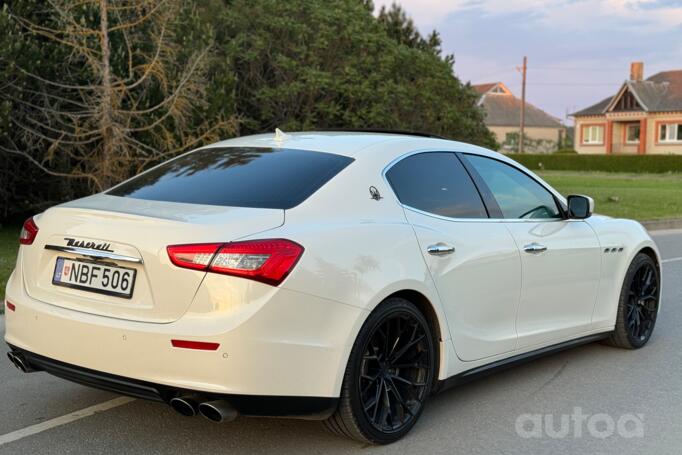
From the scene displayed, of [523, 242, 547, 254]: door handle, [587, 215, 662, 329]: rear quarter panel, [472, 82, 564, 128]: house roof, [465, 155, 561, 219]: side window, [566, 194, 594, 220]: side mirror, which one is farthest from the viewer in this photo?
[472, 82, 564, 128]: house roof

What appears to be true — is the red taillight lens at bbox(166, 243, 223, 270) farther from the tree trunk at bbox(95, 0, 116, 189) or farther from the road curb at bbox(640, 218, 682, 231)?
the road curb at bbox(640, 218, 682, 231)

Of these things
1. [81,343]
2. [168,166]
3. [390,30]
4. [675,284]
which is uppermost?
[390,30]

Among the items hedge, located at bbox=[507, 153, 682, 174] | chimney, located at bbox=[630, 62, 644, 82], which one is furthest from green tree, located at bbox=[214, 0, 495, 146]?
chimney, located at bbox=[630, 62, 644, 82]

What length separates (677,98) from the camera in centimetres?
6334

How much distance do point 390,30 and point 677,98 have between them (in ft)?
137

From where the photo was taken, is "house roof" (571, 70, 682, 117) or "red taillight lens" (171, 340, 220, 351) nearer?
"red taillight lens" (171, 340, 220, 351)

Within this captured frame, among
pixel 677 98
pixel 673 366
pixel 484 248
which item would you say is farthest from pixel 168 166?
pixel 677 98

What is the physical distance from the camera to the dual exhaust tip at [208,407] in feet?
11.6

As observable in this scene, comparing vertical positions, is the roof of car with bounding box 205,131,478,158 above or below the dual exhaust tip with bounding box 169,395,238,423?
above

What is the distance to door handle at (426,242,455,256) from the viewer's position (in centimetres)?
431

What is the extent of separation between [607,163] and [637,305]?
47.4 metres

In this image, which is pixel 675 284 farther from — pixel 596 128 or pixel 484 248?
pixel 596 128

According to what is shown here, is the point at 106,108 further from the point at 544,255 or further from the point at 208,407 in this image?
the point at 208,407
